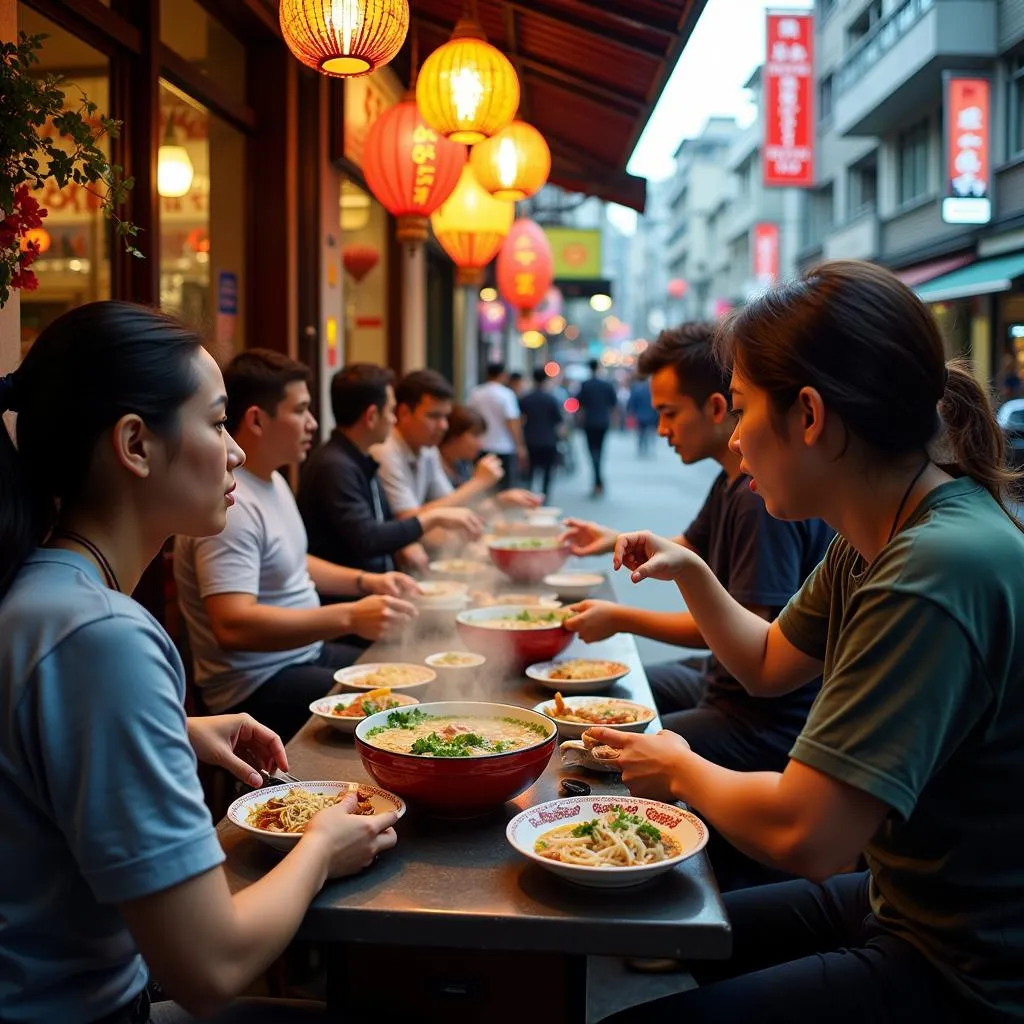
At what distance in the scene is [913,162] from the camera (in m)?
23.1

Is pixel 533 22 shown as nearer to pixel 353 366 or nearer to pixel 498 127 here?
pixel 498 127

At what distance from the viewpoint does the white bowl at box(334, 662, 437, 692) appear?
9.76 feet

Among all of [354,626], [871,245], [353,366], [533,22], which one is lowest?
[354,626]

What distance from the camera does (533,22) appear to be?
6.81 m

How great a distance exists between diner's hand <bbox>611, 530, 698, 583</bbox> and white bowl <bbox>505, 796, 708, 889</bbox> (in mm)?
608

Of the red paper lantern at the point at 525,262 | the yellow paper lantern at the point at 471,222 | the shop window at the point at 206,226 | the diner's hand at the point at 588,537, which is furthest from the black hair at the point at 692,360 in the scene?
the red paper lantern at the point at 525,262

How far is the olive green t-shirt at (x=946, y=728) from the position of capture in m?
1.64

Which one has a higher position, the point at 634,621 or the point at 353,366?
the point at 353,366

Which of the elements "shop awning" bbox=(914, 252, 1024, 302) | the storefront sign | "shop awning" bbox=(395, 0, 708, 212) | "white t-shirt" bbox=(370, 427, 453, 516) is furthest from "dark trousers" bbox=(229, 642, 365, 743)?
the storefront sign

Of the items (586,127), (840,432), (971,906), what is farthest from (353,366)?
(586,127)

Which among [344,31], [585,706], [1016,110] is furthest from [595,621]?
[1016,110]

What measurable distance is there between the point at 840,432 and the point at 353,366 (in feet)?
12.5

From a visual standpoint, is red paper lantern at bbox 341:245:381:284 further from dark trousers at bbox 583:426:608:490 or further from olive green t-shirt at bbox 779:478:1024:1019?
dark trousers at bbox 583:426:608:490

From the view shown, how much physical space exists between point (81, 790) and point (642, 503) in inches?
599
